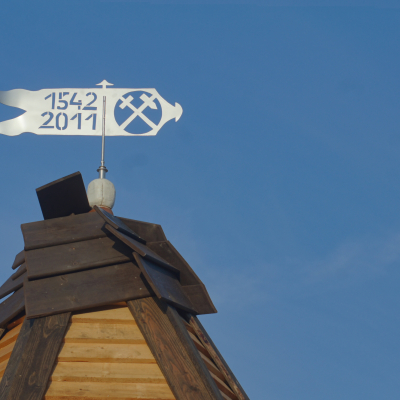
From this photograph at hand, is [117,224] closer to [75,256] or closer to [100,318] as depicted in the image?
[75,256]

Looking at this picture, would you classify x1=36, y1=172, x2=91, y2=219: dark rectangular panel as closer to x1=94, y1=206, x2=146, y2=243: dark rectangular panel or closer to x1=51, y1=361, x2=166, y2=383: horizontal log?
x1=94, y1=206, x2=146, y2=243: dark rectangular panel

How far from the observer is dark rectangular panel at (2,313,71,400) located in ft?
12.2

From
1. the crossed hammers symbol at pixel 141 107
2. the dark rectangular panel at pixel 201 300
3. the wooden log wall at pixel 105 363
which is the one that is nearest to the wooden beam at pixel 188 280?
the dark rectangular panel at pixel 201 300

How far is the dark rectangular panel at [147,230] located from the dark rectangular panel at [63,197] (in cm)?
47

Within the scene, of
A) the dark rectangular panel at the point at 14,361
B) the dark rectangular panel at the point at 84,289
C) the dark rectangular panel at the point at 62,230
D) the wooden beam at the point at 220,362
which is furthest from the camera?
the dark rectangular panel at the point at 62,230

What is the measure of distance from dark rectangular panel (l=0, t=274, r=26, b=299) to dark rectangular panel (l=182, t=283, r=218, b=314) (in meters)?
1.56

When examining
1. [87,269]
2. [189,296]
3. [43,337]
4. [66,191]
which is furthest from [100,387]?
[66,191]

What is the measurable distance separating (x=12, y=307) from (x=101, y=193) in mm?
1574

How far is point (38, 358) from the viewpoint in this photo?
388 cm

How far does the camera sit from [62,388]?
3828 mm

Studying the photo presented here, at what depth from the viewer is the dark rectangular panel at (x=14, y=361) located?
371 cm

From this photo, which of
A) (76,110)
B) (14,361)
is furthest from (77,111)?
(14,361)

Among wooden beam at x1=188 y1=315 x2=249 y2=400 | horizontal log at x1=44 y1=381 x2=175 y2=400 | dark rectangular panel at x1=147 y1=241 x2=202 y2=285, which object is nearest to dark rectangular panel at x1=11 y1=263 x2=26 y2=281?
dark rectangular panel at x1=147 y1=241 x2=202 y2=285

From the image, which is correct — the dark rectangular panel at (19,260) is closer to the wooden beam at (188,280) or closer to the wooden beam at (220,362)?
the wooden beam at (188,280)
